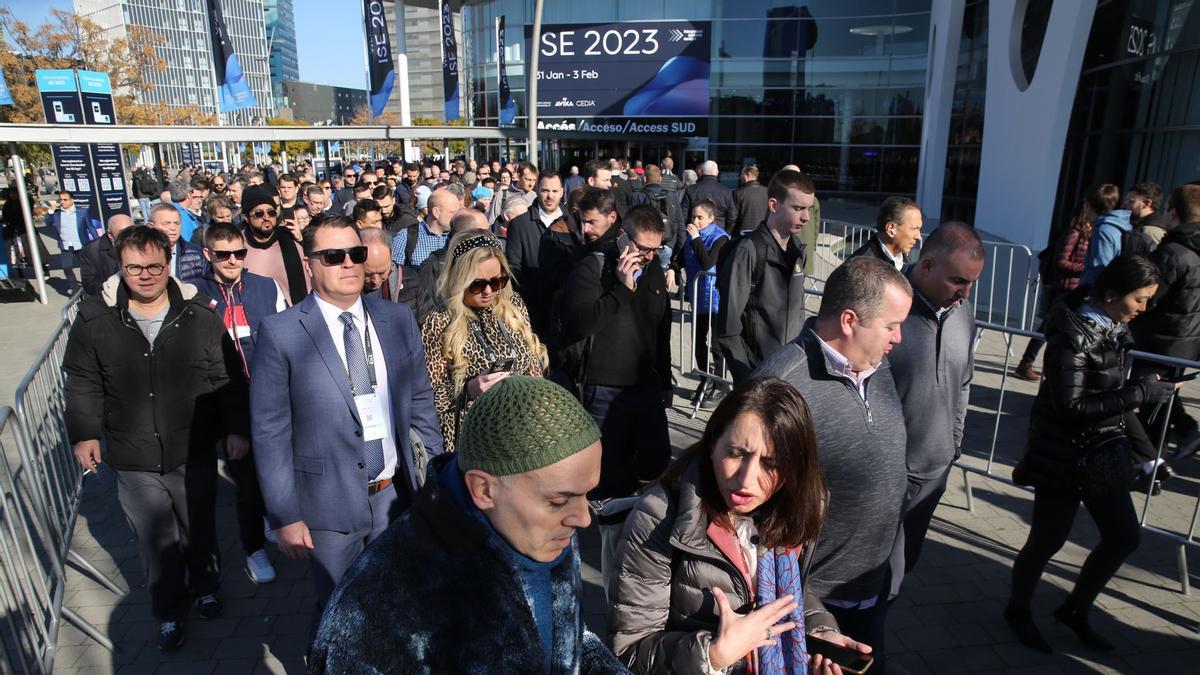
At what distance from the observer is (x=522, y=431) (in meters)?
1.34

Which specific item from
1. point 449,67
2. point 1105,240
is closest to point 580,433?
point 1105,240

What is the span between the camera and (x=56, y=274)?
15492 millimetres

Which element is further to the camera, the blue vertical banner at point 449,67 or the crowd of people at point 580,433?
the blue vertical banner at point 449,67

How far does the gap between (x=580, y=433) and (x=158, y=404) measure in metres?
3.17

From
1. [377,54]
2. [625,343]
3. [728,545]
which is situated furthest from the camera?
[377,54]

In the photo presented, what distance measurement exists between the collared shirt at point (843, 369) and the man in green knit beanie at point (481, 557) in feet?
5.04

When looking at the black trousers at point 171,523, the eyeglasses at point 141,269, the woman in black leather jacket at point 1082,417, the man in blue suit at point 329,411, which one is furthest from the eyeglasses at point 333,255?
the woman in black leather jacket at point 1082,417

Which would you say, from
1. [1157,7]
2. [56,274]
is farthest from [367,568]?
[56,274]

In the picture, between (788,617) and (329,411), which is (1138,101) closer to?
(788,617)

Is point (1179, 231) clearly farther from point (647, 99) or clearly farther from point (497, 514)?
point (647, 99)

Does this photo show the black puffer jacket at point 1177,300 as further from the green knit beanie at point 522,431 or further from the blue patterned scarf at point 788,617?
the green knit beanie at point 522,431

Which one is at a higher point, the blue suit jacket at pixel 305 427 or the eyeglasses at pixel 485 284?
the eyeglasses at pixel 485 284

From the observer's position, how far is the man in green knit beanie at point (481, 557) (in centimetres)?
131

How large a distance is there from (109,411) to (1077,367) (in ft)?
15.6
